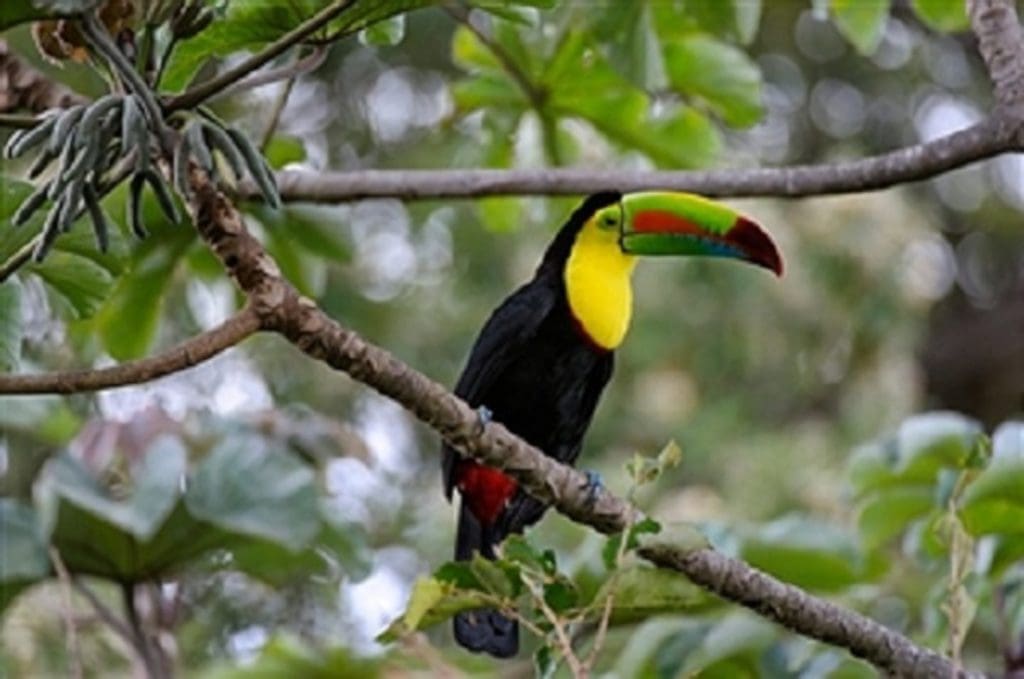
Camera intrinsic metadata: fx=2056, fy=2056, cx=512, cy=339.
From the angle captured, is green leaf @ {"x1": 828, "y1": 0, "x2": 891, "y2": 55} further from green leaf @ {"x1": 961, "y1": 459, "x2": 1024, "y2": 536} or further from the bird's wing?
green leaf @ {"x1": 961, "y1": 459, "x2": 1024, "y2": 536}

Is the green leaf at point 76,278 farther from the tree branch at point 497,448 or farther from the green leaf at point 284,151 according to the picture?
the green leaf at point 284,151

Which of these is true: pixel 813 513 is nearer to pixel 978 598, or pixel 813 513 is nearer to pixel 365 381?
pixel 978 598

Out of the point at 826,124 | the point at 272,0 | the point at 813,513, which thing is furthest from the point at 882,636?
the point at 826,124

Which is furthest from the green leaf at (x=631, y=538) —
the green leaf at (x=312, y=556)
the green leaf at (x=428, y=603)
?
the green leaf at (x=312, y=556)

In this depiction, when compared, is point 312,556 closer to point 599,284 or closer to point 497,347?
point 497,347

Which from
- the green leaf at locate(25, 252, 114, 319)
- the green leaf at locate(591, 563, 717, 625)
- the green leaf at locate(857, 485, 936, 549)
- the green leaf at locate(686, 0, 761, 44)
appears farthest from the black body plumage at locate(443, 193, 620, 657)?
the green leaf at locate(25, 252, 114, 319)

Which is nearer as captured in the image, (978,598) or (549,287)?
(978,598)

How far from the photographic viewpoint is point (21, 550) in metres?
2.38

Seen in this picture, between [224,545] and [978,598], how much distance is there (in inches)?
35.1

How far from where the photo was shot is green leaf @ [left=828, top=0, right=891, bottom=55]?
9.11ft

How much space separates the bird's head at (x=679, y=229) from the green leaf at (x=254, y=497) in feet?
1.76

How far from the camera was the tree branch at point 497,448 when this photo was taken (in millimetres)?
1532

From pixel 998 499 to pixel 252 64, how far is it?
111 centimetres

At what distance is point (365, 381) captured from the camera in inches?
63.1
